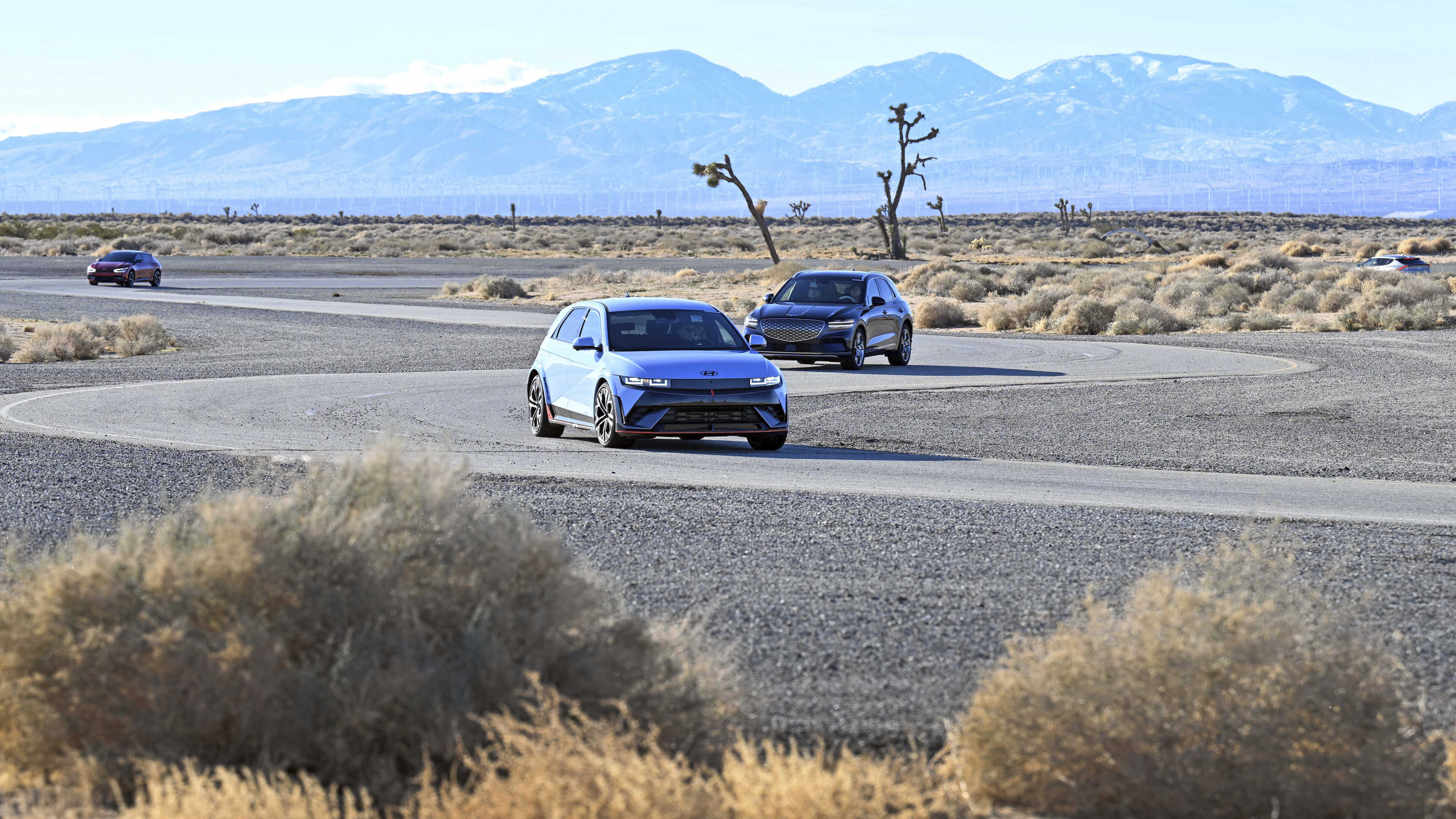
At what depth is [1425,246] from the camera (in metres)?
79.1

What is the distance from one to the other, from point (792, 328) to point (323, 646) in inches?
752

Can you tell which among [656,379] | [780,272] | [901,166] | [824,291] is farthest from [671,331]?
[901,166]

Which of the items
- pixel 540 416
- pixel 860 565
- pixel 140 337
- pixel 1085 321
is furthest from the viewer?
pixel 1085 321

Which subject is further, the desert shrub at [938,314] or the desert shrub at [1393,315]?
the desert shrub at [938,314]

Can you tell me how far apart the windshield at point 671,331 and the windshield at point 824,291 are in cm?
880

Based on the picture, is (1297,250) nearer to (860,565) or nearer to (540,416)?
(540,416)

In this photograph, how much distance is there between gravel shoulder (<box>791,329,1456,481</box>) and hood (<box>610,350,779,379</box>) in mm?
1351

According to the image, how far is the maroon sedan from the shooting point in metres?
52.4

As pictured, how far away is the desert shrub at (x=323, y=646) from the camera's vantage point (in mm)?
4266

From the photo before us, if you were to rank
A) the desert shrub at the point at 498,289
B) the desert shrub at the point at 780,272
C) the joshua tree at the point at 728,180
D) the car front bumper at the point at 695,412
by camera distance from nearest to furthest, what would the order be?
the car front bumper at the point at 695,412 → the desert shrub at the point at 498,289 → the desert shrub at the point at 780,272 → the joshua tree at the point at 728,180

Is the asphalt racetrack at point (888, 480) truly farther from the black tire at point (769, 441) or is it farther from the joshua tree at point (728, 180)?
the joshua tree at point (728, 180)

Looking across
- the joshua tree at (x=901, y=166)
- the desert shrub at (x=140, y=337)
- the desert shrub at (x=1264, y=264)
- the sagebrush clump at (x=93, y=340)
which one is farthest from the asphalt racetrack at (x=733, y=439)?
the joshua tree at (x=901, y=166)

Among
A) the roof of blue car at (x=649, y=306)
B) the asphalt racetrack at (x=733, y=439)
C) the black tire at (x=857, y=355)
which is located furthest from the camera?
the black tire at (x=857, y=355)

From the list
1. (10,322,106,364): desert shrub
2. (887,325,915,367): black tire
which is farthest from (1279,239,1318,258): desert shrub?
(10,322,106,364): desert shrub
